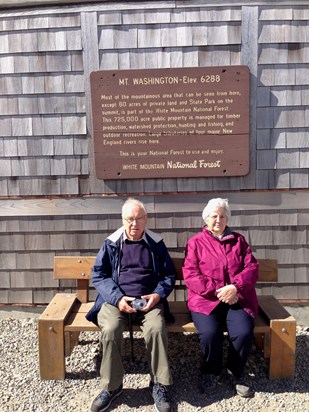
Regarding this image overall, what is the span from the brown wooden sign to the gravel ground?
1.47 metres

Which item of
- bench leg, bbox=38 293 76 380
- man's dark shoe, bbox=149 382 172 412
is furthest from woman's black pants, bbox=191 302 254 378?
bench leg, bbox=38 293 76 380

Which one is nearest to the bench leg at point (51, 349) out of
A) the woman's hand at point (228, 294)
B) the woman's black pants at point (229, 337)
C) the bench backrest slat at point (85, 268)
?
the bench backrest slat at point (85, 268)

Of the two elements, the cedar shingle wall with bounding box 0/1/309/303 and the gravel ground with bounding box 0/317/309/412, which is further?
the cedar shingle wall with bounding box 0/1/309/303

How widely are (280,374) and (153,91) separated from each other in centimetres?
239

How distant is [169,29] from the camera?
3668 millimetres

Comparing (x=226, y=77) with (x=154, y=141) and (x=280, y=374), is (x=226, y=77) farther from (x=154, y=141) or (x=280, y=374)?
(x=280, y=374)

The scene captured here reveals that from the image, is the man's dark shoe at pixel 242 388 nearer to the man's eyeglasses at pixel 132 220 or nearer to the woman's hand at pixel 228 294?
the woman's hand at pixel 228 294

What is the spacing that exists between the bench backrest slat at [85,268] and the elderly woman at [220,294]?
38 centimetres

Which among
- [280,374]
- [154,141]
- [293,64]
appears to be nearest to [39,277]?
[154,141]

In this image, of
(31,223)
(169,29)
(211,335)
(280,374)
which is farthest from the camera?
(31,223)

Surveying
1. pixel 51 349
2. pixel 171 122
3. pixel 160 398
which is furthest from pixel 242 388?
pixel 171 122

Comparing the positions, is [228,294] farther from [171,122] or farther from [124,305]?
[171,122]

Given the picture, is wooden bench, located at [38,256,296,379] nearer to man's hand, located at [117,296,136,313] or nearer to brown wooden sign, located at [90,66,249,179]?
man's hand, located at [117,296,136,313]

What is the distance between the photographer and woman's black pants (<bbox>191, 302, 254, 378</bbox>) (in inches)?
114
